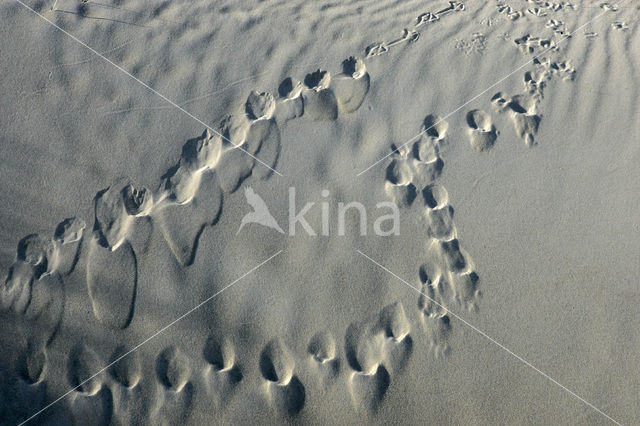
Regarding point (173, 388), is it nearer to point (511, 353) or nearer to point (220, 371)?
point (220, 371)

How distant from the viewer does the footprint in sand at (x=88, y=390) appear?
2320 millimetres

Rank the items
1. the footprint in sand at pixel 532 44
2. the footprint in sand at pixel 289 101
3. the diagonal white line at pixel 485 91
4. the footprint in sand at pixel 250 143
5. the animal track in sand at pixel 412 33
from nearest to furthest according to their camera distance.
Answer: the footprint in sand at pixel 250 143, the diagonal white line at pixel 485 91, the footprint in sand at pixel 289 101, the animal track in sand at pixel 412 33, the footprint in sand at pixel 532 44

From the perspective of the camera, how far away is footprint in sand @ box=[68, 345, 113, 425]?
2.32 meters

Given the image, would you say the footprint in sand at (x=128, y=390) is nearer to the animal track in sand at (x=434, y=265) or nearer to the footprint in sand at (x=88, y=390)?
the footprint in sand at (x=88, y=390)

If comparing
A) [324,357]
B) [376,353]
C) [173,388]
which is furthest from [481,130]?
[173,388]

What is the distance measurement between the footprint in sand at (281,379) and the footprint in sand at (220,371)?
161 millimetres

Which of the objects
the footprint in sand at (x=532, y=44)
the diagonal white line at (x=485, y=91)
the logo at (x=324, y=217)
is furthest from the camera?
the footprint in sand at (x=532, y=44)

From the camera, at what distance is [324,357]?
2.46 m

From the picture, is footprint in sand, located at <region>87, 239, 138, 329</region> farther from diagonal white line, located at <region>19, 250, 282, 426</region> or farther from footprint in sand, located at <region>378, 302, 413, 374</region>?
footprint in sand, located at <region>378, 302, 413, 374</region>

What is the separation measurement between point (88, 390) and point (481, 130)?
122 inches

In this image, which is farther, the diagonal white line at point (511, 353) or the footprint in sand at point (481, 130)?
the footprint in sand at point (481, 130)

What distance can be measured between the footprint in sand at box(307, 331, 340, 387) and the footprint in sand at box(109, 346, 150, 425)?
0.97 metres

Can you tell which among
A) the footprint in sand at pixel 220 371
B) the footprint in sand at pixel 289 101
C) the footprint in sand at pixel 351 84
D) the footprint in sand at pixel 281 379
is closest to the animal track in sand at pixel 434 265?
the footprint in sand at pixel 281 379

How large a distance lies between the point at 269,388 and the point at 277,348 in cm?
22
